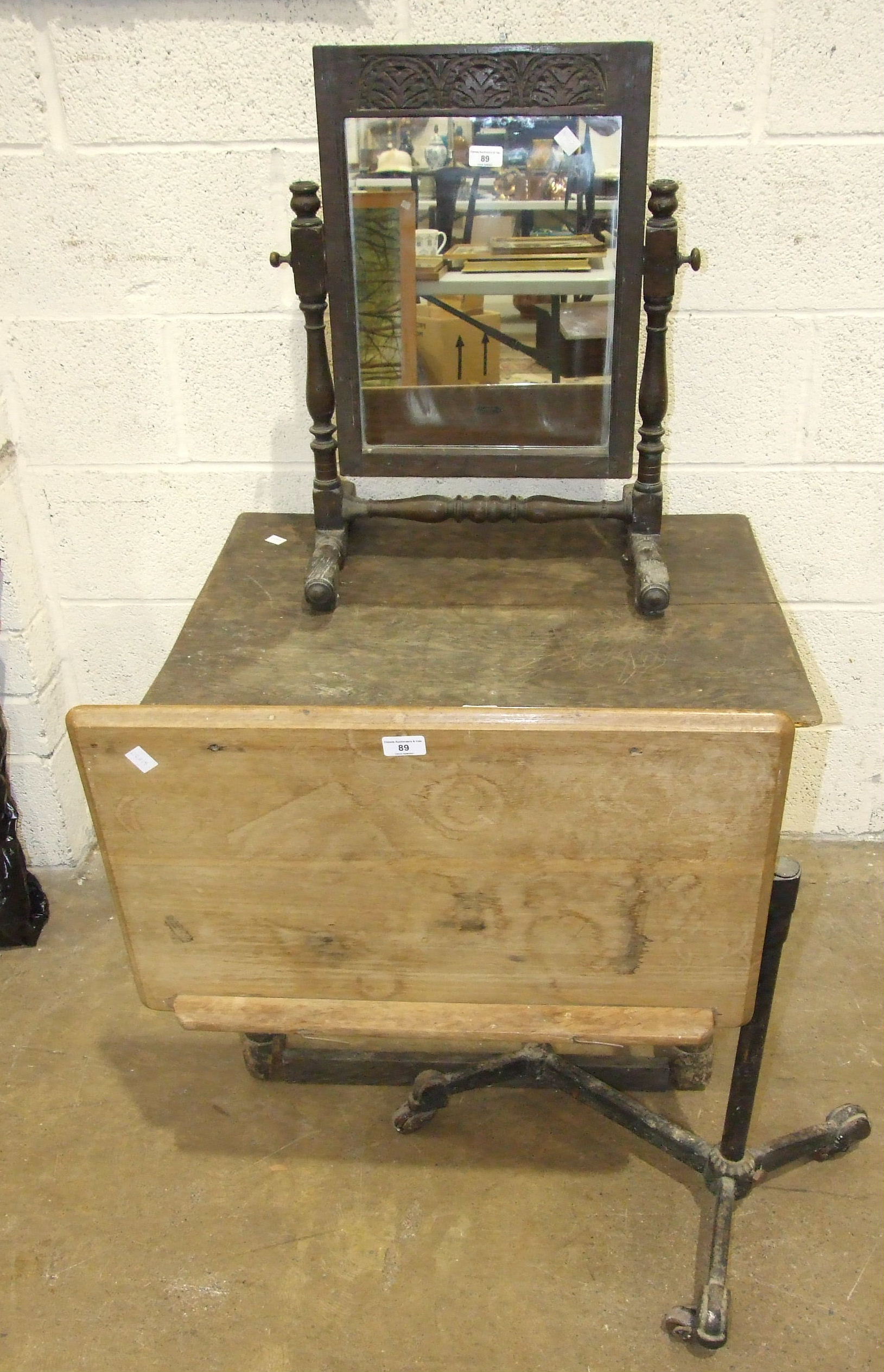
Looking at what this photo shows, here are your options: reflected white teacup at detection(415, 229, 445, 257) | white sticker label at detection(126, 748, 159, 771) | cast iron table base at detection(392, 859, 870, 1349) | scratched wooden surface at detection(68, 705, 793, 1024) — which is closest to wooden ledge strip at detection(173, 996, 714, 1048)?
scratched wooden surface at detection(68, 705, 793, 1024)

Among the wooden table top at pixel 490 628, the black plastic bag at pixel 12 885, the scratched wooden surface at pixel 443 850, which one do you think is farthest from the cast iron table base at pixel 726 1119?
the black plastic bag at pixel 12 885

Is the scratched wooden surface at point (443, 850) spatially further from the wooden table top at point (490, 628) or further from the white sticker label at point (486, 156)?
the white sticker label at point (486, 156)

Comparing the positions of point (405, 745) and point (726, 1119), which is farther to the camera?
point (726, 1119)

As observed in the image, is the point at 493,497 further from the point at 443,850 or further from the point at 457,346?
the point at 443,850

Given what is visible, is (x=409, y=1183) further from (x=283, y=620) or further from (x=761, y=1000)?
(x=283, y=620)

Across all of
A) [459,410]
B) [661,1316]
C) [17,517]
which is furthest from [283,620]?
[661,1316]

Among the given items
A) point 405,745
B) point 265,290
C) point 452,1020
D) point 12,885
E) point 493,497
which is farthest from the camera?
point 12,885

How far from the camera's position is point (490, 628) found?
1559 mm

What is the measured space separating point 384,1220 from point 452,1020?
0.49 metres

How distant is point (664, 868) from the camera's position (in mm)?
1243

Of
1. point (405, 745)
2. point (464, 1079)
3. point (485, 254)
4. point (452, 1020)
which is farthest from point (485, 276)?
point (464, 1079)

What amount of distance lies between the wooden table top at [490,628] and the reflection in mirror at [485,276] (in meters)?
0.19

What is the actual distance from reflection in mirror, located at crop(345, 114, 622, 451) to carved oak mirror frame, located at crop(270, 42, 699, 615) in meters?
0.01

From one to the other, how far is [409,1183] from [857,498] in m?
1.32
